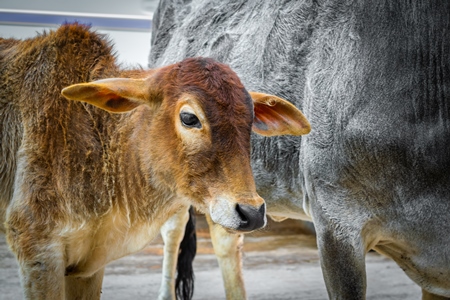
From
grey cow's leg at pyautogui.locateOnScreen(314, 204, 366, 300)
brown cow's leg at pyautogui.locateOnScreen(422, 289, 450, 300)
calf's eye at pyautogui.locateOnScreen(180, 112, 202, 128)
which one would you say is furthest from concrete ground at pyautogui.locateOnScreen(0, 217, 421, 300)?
calf's eye at pyautogui.locateOnScreen(180, 112, 202, 128)

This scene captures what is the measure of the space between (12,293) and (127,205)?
1868 millimetres

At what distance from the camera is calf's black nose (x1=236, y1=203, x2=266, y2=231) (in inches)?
80.2

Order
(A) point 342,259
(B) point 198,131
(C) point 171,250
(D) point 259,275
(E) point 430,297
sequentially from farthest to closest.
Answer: (D) point 259,275
(C) point 171,250
(E) point 430,297
(A) point 342,259
(B) point 198,131

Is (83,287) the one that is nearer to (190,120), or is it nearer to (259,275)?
(190,120)

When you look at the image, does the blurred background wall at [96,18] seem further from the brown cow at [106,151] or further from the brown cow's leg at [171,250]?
the brown cow at [106,151]

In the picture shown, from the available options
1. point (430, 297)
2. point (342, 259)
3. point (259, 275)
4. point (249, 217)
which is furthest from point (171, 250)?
point (249, 217)

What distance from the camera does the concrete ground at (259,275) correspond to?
435 centimetres

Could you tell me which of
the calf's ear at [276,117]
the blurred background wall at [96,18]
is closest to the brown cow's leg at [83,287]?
A: the calf's ear at [276,117]

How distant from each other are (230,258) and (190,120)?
187cm

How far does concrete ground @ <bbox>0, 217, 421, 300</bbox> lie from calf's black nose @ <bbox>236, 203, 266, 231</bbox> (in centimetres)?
197

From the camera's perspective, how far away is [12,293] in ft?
13.1

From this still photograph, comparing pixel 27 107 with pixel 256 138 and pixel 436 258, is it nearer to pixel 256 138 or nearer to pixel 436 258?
pixel 256 138

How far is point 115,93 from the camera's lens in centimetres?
223

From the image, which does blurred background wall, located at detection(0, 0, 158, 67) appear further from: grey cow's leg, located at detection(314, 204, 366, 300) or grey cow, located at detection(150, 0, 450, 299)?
grey cow's leg, located at detection(314, 204, 366, 300)
